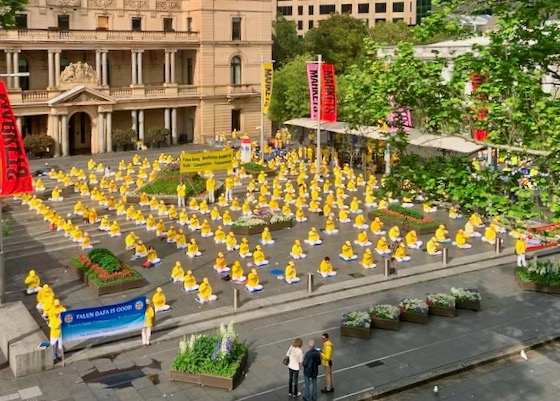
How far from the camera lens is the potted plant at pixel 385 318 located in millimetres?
20109

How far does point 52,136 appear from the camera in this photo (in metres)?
49.7

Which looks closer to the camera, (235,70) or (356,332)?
(356,332)

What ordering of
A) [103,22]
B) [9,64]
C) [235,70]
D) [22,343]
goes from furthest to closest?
1. [235,70]
2. [103,22]
3. [9,64]
4. [22,343]

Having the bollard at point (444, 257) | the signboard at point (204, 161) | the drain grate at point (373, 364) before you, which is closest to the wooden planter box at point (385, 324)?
the drain grate at point (373, 364)

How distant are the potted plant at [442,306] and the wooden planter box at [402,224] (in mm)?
9866

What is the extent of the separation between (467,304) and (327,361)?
7213mm

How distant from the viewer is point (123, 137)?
52.7m

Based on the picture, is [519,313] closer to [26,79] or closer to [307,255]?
[307,255]

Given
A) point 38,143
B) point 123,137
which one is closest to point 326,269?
point 38,143

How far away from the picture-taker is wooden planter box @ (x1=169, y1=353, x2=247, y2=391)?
16.5 m

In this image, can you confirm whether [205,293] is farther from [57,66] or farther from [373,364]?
[57,66]

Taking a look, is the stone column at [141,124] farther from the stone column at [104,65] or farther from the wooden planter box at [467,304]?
the wooden planter box at [467,304]

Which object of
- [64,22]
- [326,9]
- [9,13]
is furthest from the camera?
[326,9]

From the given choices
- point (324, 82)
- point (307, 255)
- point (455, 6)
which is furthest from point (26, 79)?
point (455, 6)
